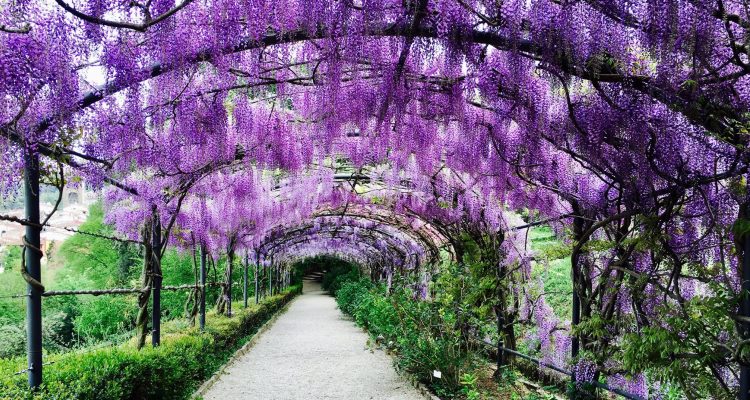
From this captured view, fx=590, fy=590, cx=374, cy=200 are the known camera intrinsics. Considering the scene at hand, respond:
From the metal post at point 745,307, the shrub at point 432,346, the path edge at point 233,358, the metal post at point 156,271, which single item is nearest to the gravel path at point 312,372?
the path edge at point 233,358

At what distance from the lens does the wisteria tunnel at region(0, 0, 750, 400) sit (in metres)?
2.68

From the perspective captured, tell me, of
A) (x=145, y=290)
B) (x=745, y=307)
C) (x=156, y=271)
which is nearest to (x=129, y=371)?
(x=145, y=290)

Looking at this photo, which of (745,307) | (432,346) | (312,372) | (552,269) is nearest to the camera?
(745,307)

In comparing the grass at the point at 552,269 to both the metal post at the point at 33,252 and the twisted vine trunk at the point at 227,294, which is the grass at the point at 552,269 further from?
the twisted vine trunk at the point at 227,294

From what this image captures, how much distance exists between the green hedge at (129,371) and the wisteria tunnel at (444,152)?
0.02 meters

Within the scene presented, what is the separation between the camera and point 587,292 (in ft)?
13.6

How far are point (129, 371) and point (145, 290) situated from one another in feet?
4.83

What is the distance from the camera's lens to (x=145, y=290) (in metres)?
5.32

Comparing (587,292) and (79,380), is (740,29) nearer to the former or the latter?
(587,292)

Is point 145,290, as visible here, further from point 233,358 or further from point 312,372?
point 233,358

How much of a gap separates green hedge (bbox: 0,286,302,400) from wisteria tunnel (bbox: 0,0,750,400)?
0.02m

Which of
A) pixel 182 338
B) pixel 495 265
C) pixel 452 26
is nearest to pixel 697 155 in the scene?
pixel 452 26

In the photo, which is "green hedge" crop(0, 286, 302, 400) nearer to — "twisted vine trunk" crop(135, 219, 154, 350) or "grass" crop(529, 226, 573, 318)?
"twisted vine trunk" crop(135, 219, 154, 350)

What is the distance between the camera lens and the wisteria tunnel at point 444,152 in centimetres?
268
